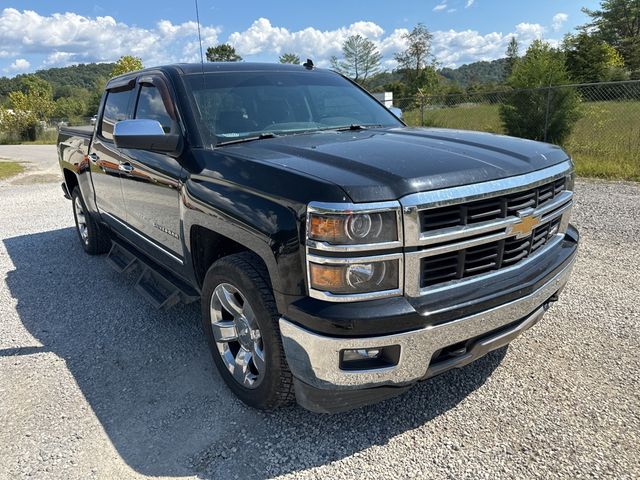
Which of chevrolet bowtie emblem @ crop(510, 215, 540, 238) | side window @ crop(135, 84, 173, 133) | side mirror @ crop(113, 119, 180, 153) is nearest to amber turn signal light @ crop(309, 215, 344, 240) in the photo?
chevrolet bowtie emblem @ crop(510, 215, 540, 238)

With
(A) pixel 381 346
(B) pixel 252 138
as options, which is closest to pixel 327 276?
(A) pixel 381 346

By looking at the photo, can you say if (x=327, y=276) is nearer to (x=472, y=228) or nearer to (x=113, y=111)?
(x=472, y=228)

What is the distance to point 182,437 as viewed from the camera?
260cm

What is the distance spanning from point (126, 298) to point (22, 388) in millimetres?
1444

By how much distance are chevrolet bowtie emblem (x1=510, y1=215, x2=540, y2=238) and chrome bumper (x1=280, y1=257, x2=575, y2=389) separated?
1.13 ft

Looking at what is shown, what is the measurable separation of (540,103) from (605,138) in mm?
1644

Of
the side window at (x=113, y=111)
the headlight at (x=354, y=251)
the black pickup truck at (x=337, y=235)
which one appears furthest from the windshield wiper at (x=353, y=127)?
the side window at (x=113, y=111)

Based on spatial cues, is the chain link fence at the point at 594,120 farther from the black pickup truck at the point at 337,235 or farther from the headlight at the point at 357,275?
the headlight at the point at 357,275

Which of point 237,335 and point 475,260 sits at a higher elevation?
point 475,260

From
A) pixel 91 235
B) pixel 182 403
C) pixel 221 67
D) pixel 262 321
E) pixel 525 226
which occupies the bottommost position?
pixel 182 403

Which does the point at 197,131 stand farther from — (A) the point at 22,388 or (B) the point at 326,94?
(A) the point at 22,388

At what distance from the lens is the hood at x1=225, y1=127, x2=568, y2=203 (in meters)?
2.11

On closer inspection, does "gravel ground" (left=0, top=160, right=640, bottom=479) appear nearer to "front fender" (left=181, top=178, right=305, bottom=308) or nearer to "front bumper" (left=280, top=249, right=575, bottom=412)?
"front bumper" (left=280, top=249, right=575, bottom=412)

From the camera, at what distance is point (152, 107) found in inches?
143
